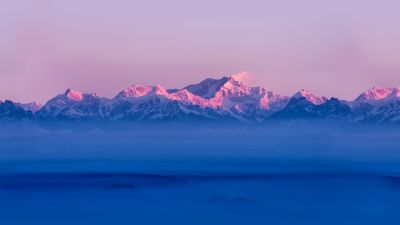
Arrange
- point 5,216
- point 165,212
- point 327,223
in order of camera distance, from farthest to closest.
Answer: point 165,212 < point 5,216 < point 327,223

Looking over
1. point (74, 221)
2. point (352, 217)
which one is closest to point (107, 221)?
point (74, 221)

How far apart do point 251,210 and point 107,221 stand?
33.8 metres

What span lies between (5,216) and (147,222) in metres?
29.7

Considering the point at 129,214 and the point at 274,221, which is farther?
the point at 129,214

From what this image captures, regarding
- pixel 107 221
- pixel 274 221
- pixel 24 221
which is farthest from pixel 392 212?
pixel 24 221

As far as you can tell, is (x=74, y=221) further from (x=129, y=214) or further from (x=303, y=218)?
(x=303, y=218)

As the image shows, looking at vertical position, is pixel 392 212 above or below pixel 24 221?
above

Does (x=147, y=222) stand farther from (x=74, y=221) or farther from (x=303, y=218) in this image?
(x=303, y=218)

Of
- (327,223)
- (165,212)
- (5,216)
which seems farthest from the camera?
(165,212)

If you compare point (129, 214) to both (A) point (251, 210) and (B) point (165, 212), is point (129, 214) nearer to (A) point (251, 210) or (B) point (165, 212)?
(B) point (165, 212)

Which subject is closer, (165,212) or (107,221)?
(107,221)

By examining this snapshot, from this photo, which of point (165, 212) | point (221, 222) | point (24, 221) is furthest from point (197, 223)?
point (24, 221)

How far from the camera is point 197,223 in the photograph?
594 feet

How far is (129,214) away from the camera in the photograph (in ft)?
642
